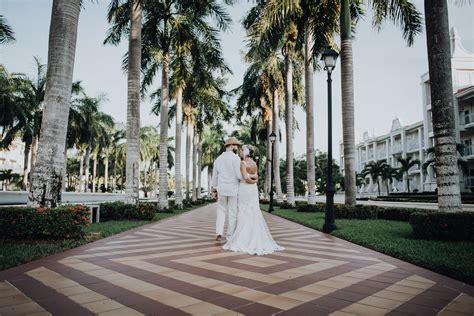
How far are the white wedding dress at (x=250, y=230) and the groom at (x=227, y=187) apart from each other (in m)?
0.20

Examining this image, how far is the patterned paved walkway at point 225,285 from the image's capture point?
284 centimetres

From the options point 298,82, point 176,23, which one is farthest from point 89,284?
point 298,82

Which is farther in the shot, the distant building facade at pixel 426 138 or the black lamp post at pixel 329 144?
the distant building facade at pixel 426 138

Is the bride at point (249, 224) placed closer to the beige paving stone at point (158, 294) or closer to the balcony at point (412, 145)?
the beige paving stone at point (158, 294)

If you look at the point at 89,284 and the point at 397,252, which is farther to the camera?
the point at 397,252

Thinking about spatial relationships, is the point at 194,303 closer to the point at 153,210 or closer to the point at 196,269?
the point at 196,269

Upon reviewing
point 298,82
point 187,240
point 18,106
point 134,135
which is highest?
point 298,82

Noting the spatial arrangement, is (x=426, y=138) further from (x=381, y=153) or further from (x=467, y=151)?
(x=381, y=153)

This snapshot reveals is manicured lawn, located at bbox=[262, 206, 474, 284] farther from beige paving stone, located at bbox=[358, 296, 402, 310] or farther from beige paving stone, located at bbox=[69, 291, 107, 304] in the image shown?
beige paving stone, located at bbox=[69, 291, 107, 304]

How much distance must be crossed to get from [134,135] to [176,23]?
703 cm

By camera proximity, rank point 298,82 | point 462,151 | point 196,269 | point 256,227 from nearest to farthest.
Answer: point 196,269
point 256,227
point 298,82
point 462,151

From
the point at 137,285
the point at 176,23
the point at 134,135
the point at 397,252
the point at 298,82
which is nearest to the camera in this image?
the point at 137,285

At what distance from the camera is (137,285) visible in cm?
351

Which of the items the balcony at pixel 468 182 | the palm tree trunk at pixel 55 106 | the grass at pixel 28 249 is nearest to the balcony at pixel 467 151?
the balcony at pixel 468 182
